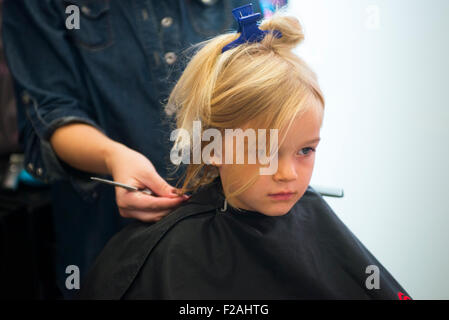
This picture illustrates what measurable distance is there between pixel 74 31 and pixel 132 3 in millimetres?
155

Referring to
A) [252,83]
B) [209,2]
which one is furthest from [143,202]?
[209,2]

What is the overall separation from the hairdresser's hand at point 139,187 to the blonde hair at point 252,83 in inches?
4.8

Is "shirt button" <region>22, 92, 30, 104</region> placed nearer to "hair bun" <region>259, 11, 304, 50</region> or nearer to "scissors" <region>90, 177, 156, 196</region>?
"scissors" <region>90, 177, 156, 196</region>

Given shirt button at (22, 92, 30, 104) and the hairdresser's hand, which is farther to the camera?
shirt button at (22, 92, 30, 104)

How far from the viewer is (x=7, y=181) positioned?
57.1 inches

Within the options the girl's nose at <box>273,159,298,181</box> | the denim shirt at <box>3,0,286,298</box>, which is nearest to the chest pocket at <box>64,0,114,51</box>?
the denim shirt at <box>3,0,286,298</box>

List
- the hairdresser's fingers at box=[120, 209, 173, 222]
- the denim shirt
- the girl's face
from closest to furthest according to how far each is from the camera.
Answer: the girl's face → the hairdresser's fingers at box=[120, 209, 173, 222] → the denim shirt

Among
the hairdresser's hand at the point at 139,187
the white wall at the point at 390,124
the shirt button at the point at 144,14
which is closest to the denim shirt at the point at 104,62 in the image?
the shirt button at the point at 144,14

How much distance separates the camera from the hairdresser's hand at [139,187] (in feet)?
2.15

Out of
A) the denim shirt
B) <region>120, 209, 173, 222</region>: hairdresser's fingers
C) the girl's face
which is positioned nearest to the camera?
the girl's face

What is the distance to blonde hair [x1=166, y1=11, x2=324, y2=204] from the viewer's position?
0.56 metres
